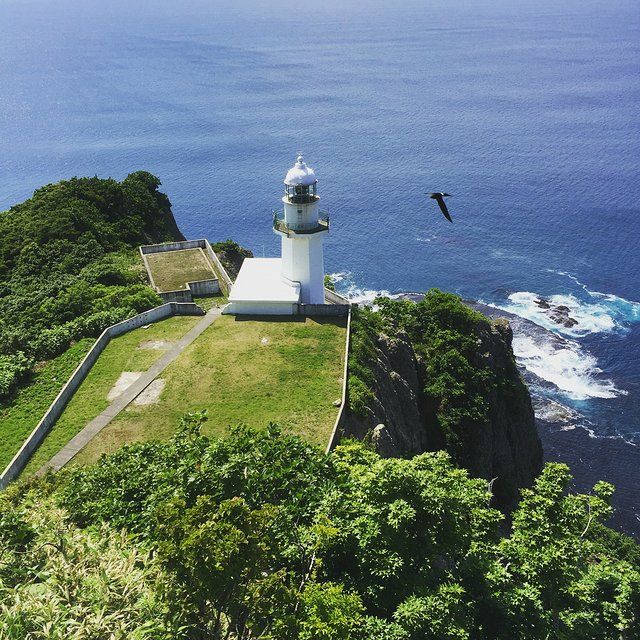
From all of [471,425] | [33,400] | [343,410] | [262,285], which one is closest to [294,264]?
[262,285]

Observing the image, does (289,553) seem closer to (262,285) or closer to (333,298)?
(262,285)

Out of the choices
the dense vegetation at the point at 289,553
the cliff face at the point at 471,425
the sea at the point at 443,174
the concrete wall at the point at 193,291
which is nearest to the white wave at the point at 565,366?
the sea at the point at 443,174

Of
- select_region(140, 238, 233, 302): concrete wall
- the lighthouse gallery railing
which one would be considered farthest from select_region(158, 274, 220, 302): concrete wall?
the lighthouse gallery railing

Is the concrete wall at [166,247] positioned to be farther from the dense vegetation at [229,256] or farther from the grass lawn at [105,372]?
the grass lawn at [105,372]

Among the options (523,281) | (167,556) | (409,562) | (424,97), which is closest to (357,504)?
(409,562)

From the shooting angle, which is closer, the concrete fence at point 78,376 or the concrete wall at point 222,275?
the concrete fence at point 78,376
